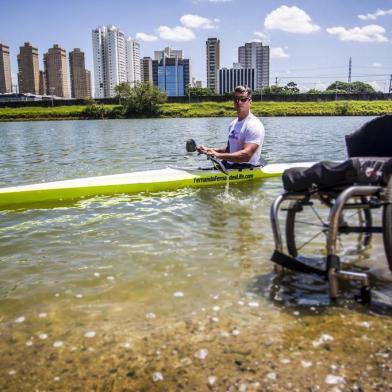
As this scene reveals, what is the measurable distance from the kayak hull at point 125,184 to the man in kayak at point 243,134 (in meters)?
0.73

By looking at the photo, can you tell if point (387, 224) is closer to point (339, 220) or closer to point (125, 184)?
point (339, 220)

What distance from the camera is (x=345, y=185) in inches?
130

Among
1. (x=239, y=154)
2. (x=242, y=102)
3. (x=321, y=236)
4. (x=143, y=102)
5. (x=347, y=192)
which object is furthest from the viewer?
(x=143, y=102)

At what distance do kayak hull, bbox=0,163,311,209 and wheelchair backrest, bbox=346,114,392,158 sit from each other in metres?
5.41

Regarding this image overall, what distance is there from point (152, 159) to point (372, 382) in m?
14.3

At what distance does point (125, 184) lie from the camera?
848 cm

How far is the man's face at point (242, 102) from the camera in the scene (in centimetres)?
740

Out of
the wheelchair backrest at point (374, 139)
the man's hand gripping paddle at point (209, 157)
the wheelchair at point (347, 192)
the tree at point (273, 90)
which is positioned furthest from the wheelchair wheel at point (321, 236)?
the tree at point (273, 90)

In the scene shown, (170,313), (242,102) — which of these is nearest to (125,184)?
(242,102)

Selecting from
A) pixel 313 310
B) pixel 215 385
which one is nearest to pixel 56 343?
pixel 215 385

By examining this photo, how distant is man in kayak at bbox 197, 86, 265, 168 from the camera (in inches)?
297

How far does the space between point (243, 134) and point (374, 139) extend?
4.43m

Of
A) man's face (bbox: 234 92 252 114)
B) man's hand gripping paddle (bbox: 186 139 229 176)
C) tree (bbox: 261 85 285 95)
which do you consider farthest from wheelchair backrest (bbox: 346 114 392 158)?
tree (bbox: 261 85 285 95)

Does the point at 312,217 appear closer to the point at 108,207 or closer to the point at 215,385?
the point at 108,207
